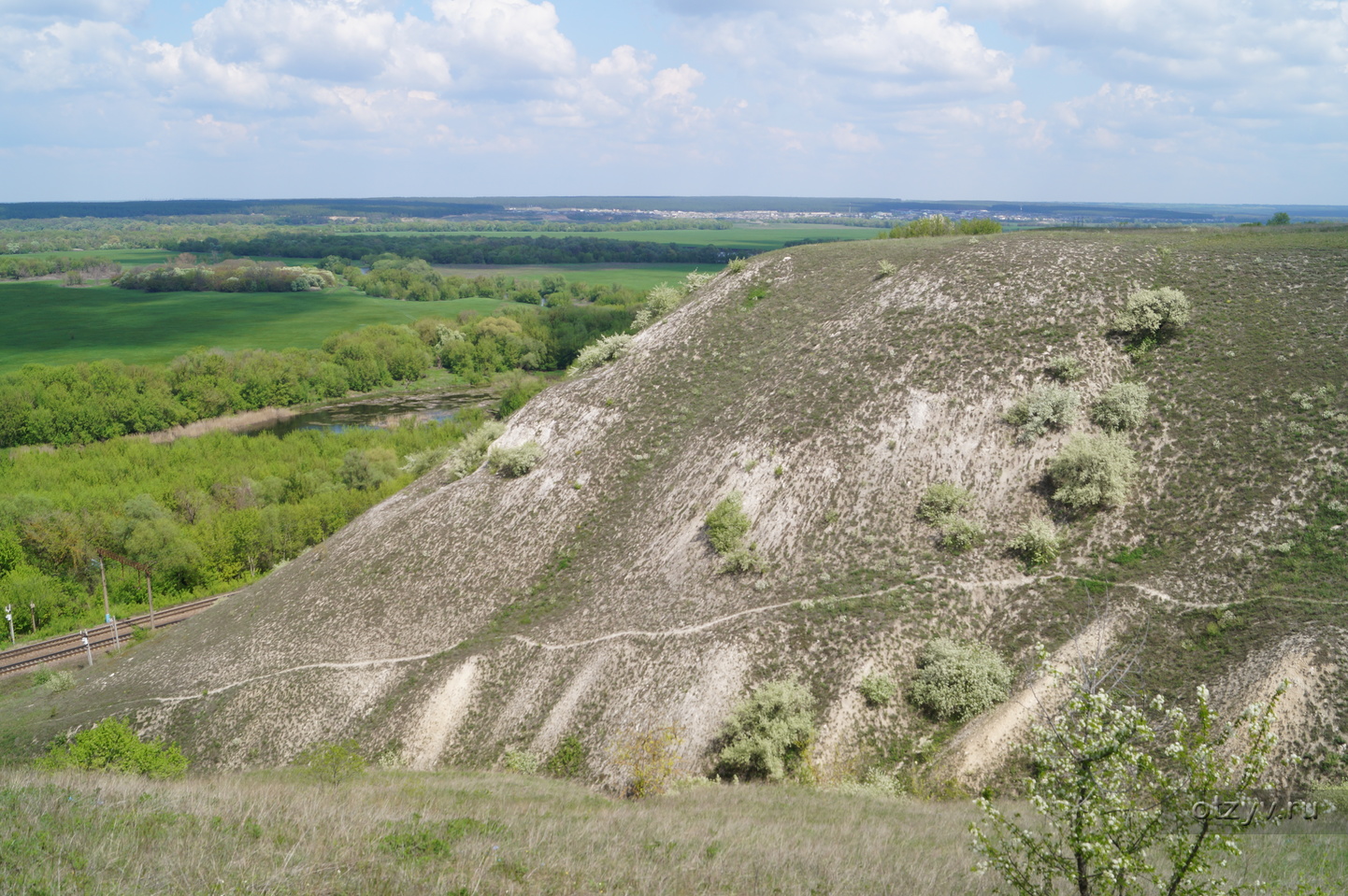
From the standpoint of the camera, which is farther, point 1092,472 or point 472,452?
point 472,452

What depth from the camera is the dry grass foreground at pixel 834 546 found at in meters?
27.1

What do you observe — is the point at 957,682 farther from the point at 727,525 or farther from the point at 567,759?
the point at 567,759

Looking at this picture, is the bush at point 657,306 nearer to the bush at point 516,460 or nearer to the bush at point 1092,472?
the bush at point 516,460

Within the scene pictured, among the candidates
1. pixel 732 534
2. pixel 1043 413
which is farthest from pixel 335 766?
pixel 1043 413

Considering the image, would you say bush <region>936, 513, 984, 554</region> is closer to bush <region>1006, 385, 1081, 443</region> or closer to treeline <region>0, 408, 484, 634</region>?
bush <region>1006, 385, 1081, 443</region>

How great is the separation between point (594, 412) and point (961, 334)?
21.0 meters

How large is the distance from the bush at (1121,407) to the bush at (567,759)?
25.6 meters

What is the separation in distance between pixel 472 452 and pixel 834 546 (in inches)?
1031

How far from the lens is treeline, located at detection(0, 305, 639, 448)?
106m

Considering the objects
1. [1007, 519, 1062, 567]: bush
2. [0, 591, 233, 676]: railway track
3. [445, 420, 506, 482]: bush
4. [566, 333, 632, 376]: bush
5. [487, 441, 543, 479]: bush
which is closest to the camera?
[1007, 519, 1062, 567]: bush

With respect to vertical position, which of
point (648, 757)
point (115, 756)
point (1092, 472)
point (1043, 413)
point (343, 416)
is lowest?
point (343, 416)

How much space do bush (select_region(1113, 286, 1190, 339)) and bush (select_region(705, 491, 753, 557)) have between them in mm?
20266

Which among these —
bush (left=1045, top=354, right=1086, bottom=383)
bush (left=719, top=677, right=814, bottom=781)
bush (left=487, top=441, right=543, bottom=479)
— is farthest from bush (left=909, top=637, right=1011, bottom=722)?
bush (left=487, top=441, right=543, bottom=479)

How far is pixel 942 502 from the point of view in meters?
32.6
